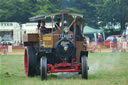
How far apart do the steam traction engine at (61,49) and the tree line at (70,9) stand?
33.0m

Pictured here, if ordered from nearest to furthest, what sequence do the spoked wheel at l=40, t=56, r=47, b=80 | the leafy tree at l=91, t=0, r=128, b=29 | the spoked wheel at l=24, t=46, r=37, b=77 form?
the spoked wheel at l=40, t=56, r=47, b=80 < the spoked wheel at l=24, t=46, r=37, b=77 < the leafy tree at l=91, t=0, r=128, b=29

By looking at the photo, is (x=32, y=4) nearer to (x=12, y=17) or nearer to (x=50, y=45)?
(x=12, y=17)

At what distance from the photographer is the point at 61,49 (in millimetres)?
10680

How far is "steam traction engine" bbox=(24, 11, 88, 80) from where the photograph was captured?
10.7m

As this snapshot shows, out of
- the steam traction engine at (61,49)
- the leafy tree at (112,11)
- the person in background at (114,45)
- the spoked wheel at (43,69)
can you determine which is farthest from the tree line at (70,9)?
the spoked wheel at (43,69)

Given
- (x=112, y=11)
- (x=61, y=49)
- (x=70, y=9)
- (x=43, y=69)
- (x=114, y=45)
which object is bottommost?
(x=114, y=45)

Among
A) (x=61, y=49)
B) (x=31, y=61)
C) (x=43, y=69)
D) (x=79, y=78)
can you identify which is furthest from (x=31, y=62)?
(x=79, y=78)

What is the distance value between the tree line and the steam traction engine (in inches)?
1299

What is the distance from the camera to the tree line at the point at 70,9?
45.3 metres

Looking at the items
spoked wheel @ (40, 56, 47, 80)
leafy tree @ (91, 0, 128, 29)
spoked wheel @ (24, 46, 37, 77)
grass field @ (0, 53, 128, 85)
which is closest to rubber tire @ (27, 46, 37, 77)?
spoked wheel @ (24, 46, 37, 77)

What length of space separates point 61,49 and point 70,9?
3687 centimetres

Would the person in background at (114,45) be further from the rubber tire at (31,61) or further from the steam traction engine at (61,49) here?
the rubber tire at (31,61)

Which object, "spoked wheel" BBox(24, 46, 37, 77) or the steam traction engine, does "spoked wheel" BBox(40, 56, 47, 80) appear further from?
"spoked wheel" BBox(24, 46, 37, 77)

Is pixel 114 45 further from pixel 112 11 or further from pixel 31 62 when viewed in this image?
pixel 31 62
